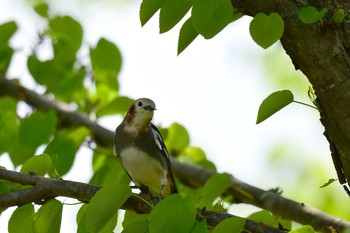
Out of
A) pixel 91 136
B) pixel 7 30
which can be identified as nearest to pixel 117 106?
pixel 91 136

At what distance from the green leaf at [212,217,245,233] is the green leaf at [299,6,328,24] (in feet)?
2.99

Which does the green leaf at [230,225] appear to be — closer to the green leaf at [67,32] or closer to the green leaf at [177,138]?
the green leaf at [177,138]

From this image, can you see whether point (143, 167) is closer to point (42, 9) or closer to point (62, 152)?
point (62, 152)

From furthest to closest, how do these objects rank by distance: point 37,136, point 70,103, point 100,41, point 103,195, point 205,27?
1. point 70,103
2. point 100,41
3. point 37,136
4. point 103,195
5. point 205,27

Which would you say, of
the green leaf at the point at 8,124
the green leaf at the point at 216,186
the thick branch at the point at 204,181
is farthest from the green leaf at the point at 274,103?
the green leaf at the point at 8,124

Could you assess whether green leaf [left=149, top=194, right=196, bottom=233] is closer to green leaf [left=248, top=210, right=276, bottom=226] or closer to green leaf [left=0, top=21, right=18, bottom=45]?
green leaf [left=248, top=210, right=276, bottom=226]

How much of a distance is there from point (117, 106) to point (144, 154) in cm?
47

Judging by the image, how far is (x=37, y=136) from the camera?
5.54m

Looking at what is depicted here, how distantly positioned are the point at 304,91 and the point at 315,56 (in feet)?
22.0

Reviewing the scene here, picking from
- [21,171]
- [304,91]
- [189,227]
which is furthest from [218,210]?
[304,91]

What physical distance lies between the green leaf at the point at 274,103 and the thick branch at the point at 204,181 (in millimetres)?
1030

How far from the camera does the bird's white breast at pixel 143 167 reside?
6.19 metres

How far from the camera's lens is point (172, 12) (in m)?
3.21

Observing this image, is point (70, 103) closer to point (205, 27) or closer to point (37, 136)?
point (37, 136)
